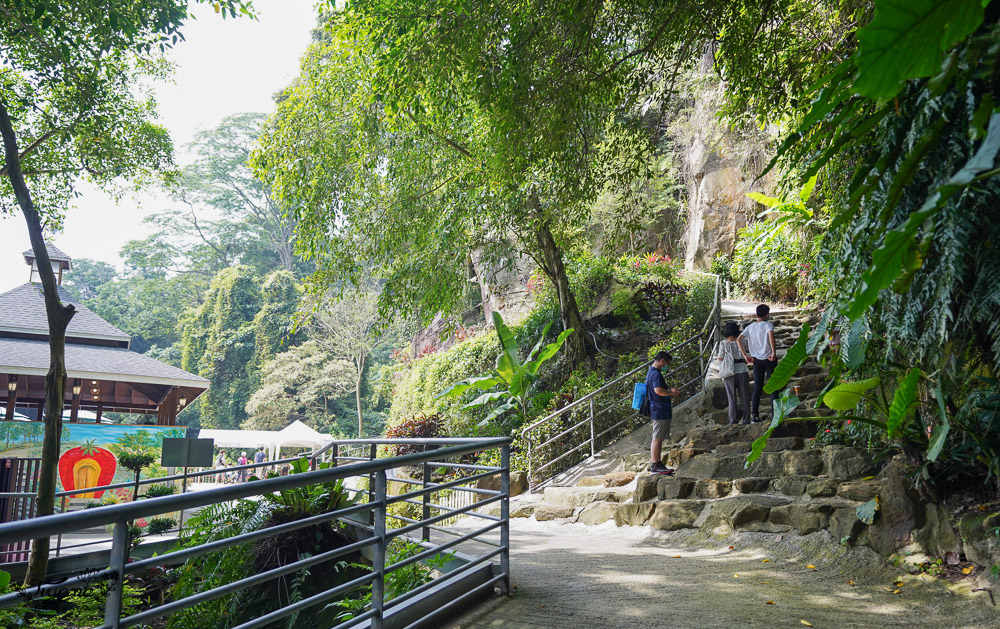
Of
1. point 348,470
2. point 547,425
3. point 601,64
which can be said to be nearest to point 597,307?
point 547,425

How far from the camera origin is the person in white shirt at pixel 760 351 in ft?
24.6

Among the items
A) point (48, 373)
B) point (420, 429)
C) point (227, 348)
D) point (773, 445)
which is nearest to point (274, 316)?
point (227, 348)

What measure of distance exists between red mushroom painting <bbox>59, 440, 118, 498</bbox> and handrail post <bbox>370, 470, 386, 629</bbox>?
10231 millimetres

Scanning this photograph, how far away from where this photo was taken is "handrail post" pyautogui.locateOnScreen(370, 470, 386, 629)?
9.76 feet

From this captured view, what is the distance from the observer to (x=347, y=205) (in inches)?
412

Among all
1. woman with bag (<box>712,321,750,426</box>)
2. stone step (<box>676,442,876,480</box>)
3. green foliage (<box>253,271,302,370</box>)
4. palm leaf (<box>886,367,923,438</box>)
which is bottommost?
stone step (<box>676,442,876,480</box>)

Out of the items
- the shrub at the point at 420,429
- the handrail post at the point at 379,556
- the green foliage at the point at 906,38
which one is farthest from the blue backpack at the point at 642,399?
the green foliage at the point at 906,38

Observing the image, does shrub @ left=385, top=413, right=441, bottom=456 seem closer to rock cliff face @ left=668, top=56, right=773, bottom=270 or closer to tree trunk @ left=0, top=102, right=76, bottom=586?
tree trunk @ left=0, top=102, right=76, bottom=586

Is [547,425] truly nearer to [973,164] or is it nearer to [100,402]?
[973,164]

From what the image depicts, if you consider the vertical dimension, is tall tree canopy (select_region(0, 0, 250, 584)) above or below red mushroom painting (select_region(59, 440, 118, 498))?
above

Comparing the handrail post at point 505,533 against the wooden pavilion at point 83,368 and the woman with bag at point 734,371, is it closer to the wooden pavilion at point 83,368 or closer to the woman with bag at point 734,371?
the woman with bag at point 734,371

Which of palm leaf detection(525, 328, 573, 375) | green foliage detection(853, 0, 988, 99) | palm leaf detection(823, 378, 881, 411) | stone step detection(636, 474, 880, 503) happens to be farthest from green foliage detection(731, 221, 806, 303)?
green foliage detection(853, 0, 988, 99)

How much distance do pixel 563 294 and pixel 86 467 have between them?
30.8 feet

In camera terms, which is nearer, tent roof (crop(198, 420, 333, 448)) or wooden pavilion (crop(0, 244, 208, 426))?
wooden pavilion (crop(0, 244, 208, 426))
